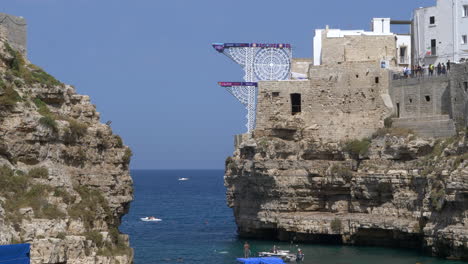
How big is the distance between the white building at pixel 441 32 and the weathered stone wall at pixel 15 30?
36.1m

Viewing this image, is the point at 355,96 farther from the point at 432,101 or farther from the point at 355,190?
the point at 355,190

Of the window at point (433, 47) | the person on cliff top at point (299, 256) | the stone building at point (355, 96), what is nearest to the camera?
the person on cliff top at point (299, 256)

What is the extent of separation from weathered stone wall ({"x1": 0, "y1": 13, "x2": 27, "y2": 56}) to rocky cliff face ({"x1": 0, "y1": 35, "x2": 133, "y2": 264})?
0.81 metres

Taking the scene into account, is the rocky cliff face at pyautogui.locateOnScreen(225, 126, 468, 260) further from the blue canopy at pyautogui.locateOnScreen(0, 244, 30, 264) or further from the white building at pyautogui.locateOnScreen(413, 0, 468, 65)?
the blue canopy at pyautogui.locateOnScreen(0, 244, 30, 264)

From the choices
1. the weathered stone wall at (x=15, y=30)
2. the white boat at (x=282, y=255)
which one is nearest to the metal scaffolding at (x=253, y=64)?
the white boat at (x=282, y=255)

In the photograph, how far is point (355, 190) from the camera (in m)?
55.4

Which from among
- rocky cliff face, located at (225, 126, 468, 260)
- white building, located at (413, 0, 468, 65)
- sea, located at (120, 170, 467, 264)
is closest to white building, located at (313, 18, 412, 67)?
white building, located at (413, 0, 468, 65)

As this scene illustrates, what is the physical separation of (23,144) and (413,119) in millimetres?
34848

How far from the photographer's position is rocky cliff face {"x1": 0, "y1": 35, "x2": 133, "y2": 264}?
73.0ft

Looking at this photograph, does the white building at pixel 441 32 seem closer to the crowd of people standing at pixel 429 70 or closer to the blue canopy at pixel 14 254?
the crowd of people standing at pixel 429 70

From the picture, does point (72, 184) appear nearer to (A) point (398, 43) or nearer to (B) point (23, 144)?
(B) point (23, 144)

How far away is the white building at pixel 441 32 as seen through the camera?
58.9m

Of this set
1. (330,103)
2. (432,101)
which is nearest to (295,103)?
(330,103)

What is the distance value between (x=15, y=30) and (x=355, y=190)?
31.1 metres
